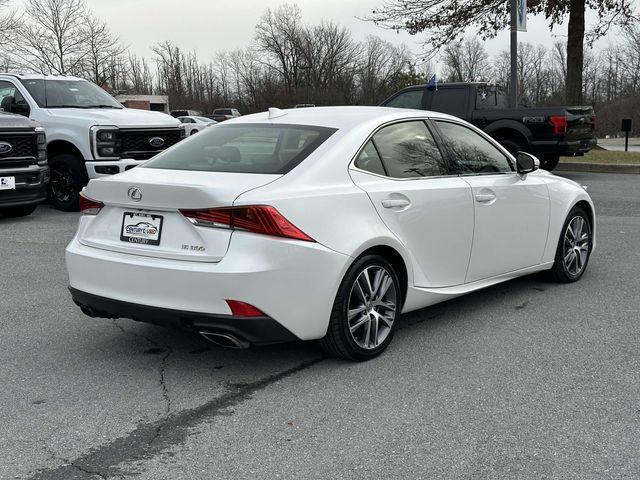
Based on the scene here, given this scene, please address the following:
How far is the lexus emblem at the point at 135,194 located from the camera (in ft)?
13.0

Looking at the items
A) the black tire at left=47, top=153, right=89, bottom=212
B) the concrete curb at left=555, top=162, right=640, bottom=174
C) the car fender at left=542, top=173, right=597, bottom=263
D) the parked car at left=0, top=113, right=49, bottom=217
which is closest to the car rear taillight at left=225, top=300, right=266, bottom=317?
the car fender at left=542, top=173, right=597, bottom=263

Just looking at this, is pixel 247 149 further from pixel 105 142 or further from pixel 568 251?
pixel 105 142

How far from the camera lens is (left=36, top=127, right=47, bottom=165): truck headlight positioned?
33.2 ft

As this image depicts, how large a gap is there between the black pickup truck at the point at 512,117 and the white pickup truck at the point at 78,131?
499 centimetres

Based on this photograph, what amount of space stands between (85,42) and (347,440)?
120ft

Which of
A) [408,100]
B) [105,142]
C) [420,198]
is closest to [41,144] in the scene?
[105,142]

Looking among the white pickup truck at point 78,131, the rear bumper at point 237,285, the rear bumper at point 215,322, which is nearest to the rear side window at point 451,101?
the white pickup truck at point 78,131

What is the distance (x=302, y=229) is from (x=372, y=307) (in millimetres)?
744

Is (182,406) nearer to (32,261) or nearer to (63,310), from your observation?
(63,310)

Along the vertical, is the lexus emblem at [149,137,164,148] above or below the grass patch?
above

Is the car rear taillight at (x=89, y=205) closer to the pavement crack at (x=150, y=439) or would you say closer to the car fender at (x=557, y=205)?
the pavement crack at (x=150, y=439)

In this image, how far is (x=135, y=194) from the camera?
3.99m

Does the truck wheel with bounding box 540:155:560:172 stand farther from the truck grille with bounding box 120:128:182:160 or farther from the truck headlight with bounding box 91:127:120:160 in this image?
the truck headlight with bounding box 91:127:120:160

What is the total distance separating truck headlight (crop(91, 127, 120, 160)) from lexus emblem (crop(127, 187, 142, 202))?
23.2 ft
